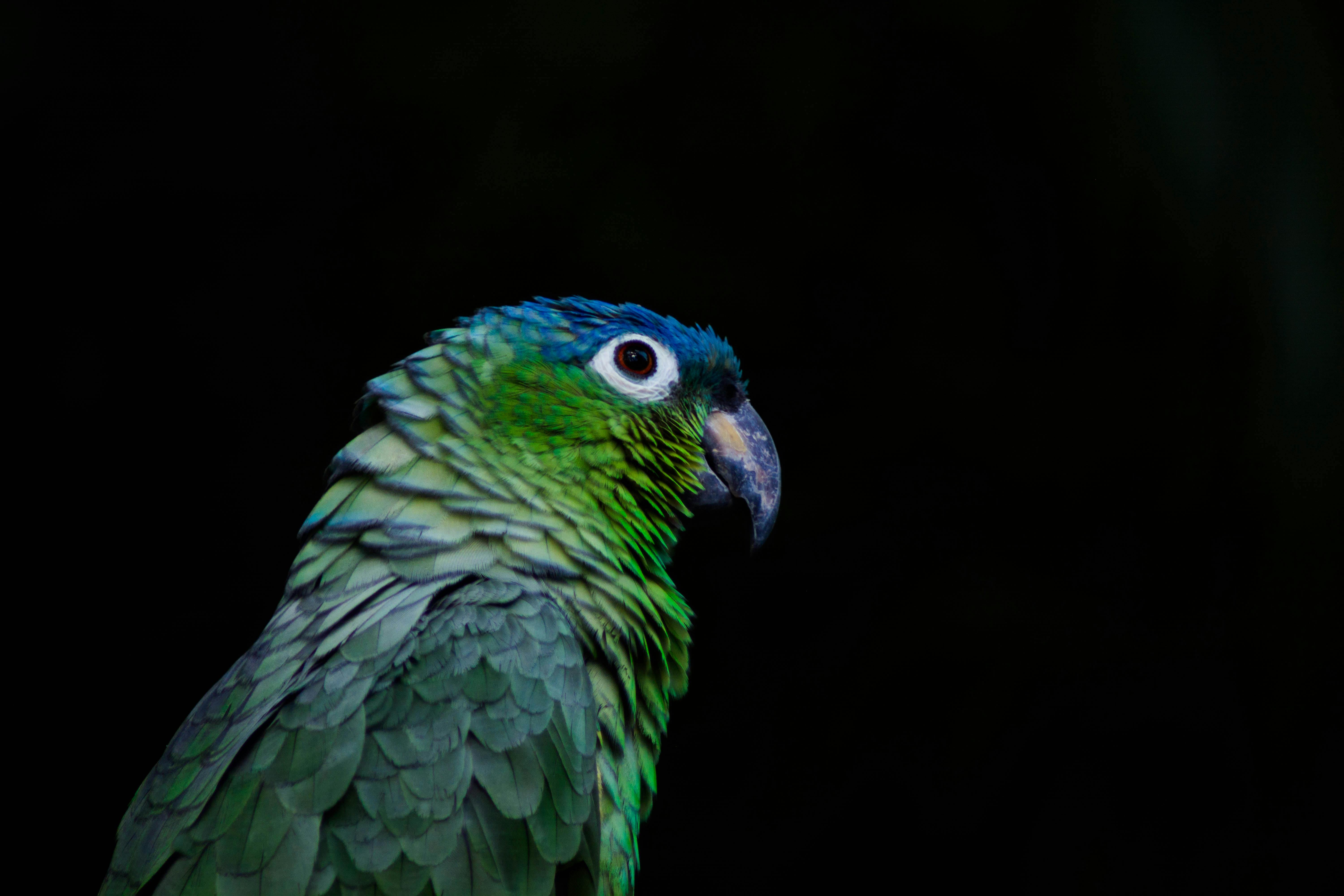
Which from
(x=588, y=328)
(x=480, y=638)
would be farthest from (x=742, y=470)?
(x=480, y=638)

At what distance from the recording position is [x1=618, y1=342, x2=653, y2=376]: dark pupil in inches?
63.8

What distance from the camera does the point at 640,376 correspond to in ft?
5.31

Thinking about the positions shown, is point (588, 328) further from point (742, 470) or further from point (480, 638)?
point (480, 638)

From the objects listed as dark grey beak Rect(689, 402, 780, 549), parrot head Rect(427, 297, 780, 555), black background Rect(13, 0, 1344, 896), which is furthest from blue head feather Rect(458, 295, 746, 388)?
black background Rect(13, 0, 1344, 896)

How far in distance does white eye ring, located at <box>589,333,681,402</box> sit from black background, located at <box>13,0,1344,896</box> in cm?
109

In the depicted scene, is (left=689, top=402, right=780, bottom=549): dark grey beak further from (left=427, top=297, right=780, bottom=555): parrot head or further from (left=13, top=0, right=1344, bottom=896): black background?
(left=13, top=0, right=1344, bottom=896): black background

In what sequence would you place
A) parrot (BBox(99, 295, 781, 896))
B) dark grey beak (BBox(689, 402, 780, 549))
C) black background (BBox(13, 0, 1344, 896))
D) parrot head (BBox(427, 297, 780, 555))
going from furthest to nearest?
→ black background (BBox(13, 0, 1344, 896)), dark grey beak (BBox(689, 402, 780, 549)), parrot head (BBox(427, 297, 780, 555)), parrot (BBox(99, 295, 781, 896))

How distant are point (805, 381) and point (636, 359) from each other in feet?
4.21

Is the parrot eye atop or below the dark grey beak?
atop

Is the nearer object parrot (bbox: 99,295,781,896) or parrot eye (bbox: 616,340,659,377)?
parrot (bbox: 99,295,781,896)

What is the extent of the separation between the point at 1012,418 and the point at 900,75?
1019mm

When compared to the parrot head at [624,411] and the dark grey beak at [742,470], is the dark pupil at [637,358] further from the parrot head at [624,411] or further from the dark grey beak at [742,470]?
the dark grey beak at [742,470]

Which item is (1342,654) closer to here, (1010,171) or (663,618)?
(1010,171)

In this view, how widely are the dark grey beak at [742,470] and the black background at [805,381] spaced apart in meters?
1.07
